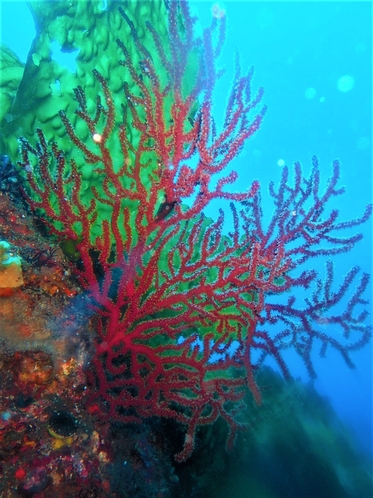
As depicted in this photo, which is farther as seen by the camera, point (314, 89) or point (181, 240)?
point (314, 89)

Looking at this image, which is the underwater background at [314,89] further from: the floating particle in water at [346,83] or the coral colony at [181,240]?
the coral colony at [181,240]

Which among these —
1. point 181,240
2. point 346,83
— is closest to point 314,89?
point 346,83

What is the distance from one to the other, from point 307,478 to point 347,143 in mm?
70531

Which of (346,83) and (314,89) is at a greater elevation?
(314,89)

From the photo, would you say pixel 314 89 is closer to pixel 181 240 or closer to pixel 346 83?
pixel 346 83

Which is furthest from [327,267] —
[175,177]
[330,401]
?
[330,401]

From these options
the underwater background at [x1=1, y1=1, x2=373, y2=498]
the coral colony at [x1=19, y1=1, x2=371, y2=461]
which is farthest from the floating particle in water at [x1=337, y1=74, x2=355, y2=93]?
the coral colony at [x1=19, y1=1, x2=371, y2=461]

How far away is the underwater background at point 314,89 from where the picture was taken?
201 feet

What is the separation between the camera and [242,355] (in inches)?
127

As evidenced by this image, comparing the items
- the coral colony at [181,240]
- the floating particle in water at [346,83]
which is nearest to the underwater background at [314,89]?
the floating particle in water at [346,83]

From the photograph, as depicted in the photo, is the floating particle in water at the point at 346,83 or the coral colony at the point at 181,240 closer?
the coral colony at the point at 181,240

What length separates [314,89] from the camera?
65.8 m

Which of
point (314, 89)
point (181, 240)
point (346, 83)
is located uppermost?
point (314, 89)

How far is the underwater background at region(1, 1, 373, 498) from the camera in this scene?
61.3 m
